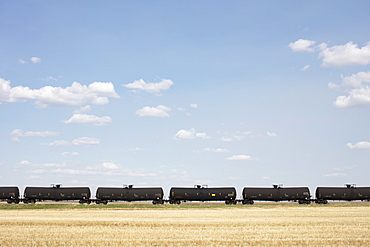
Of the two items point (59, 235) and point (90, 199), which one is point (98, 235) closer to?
point (59, 235)

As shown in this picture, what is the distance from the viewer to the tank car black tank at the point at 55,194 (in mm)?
69750

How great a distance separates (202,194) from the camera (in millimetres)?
68875

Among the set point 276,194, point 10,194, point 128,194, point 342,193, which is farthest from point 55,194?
point 342,193

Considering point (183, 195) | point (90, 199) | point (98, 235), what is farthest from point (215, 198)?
point (98, 235)

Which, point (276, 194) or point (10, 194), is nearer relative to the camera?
point (276, 194)

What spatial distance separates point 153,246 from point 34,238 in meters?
8.06

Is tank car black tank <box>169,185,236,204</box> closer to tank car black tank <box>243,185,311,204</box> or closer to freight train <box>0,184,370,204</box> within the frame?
freight train <box>0,184,370,204</box>

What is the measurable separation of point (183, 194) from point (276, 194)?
49.9 feet

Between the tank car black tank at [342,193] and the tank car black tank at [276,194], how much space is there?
2.57 meters

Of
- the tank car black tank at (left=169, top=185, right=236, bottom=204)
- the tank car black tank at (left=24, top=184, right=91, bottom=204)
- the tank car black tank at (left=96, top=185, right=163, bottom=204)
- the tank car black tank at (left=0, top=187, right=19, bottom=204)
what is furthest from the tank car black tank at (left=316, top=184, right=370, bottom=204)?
the tank car black tank at (left=0, top=187, right=19, bottom=204)

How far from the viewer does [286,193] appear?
69125 mm

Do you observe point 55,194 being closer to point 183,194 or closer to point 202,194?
point 183,194

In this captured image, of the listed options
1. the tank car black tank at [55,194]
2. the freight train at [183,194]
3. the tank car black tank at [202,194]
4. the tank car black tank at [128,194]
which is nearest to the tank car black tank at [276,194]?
the freight train at [183,194]

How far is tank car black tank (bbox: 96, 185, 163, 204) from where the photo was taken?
68.9 m
